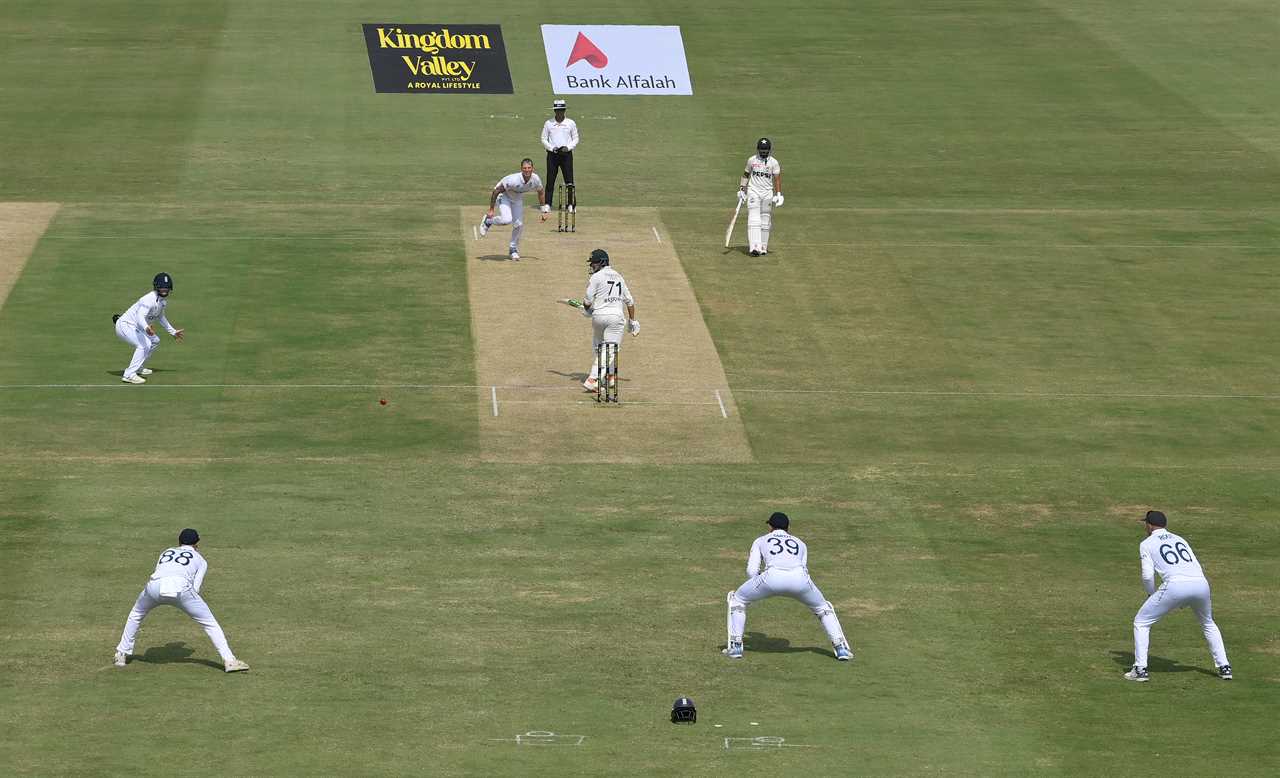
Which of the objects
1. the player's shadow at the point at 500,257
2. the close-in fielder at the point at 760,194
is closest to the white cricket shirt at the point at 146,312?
the player's shadow at the point at 500,257

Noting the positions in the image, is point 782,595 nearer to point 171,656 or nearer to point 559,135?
point 171,656

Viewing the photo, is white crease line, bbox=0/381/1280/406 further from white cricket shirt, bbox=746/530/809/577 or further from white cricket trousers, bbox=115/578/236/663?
white cricket trousers, bbox=115/578/236/663

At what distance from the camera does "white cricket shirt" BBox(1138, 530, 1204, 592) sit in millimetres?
22406

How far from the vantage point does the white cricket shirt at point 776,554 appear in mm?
22625

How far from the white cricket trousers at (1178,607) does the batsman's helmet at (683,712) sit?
552 centimetres

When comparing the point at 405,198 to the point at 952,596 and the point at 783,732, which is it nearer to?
the point at 952,596

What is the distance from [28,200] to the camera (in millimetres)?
45281

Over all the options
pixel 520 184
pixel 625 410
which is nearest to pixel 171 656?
pixel 625 410

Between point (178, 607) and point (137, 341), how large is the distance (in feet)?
39.4

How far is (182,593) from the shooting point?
21781 millimetres

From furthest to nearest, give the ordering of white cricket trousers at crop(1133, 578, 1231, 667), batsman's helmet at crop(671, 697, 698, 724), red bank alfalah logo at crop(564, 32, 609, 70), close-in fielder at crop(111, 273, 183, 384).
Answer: red bank alfalah logo at crop(564, 32, 609, 70) → close-in fielder at crop(111, 273, 183, 384) → white cricket trousers at crop(1133, 578, 1231, 667) → batsman's helmet at crop(671, 697, 698, 724)

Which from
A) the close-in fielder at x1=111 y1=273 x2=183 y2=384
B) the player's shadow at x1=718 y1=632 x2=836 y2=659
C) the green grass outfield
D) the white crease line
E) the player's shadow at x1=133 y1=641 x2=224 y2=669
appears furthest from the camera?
the white crease line

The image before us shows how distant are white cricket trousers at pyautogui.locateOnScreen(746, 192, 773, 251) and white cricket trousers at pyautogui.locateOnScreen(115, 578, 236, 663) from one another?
21.6 meters

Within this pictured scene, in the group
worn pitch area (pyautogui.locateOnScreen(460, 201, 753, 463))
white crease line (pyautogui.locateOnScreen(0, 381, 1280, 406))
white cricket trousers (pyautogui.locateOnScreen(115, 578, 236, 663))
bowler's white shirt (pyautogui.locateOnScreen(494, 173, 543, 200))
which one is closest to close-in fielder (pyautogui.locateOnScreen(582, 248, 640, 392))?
worn pitch area (pyautogui.locateOnScreen(460, 201, 753, 463))
